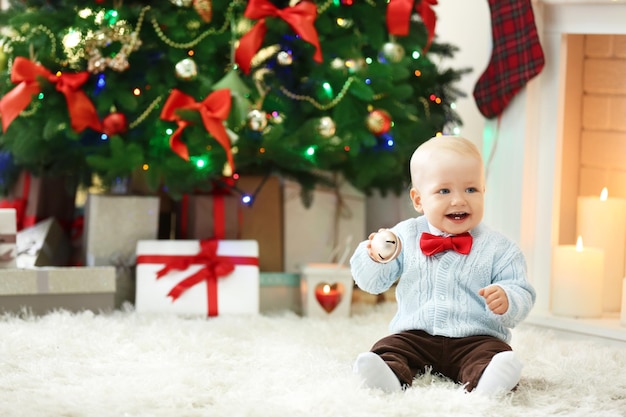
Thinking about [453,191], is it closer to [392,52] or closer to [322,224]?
[392,52]

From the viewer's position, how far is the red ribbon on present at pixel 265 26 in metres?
2.42

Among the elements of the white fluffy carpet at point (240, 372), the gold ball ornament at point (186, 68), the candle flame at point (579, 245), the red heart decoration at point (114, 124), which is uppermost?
the gold ball ornament at point (186, 68)

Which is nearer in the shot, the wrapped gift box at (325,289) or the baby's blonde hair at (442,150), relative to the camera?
the baby's blonde hair at (442,150)

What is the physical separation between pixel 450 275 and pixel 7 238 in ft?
3.97

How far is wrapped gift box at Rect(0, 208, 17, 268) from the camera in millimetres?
2447

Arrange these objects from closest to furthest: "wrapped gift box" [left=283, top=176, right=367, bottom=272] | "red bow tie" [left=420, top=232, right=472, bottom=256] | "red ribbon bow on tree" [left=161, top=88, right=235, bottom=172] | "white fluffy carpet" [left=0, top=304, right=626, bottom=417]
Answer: "white fluffy carpet" [left=0, top=304, right=626, bottom=417], "red bow tie" [left=420, top=232, right=472, bottom=256], "red ribbon bow on tree" [left=161, top=88, right=235, bottom=172], "wrapped gift box" [left=283, top=176, right=367, bottom=272]

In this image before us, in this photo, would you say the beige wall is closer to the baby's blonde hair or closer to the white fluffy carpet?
the white fluffy carpet

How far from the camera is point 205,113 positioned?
2.39 m

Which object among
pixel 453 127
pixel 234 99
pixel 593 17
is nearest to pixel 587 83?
pixel 593 17

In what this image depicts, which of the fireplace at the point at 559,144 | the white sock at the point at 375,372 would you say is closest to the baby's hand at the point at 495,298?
the white sock at the point at 375,372

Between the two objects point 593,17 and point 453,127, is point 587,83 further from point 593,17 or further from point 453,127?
point 453,127

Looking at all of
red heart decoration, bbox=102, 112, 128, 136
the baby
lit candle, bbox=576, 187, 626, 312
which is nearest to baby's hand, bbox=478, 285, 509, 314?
the baby

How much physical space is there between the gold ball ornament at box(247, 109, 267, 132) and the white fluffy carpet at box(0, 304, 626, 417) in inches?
19.9

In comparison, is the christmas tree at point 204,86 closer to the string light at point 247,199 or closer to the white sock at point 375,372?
the string light at point 247,199
